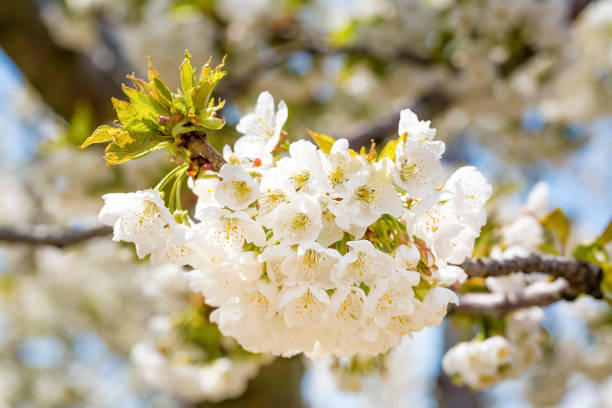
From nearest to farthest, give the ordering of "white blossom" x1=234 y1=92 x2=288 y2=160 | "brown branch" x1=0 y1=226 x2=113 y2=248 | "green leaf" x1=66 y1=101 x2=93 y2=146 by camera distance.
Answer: "white blossom" x1=234 y1=92 x2=288 y2=160 → "brown branch" x1=0 y1=226 x2=113 y2=248 → "green leaf" x1=66 y1=101 x2=93 y2=146

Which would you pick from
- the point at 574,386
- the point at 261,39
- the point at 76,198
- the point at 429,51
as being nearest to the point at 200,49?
the point at 261,39

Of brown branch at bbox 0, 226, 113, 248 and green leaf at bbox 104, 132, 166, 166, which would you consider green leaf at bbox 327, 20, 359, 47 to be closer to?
brown branch at bbox 0, 226, 113, 248

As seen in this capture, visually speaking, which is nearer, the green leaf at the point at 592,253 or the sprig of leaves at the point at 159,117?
the sprig of leaves at the point at 159,117

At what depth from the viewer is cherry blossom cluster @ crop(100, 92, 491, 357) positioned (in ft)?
2.26

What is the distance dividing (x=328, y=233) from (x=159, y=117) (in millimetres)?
294

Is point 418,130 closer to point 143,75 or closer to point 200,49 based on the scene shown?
point 200,49

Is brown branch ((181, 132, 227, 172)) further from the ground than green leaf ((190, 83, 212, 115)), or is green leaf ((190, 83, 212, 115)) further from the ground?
green leaf ((190, 83, 212, 115))

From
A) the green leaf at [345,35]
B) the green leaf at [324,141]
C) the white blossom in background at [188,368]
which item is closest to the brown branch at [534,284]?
the green leaf at [324,141]

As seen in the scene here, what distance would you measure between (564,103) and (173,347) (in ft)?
11.8

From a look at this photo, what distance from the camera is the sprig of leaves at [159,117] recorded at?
71 cm

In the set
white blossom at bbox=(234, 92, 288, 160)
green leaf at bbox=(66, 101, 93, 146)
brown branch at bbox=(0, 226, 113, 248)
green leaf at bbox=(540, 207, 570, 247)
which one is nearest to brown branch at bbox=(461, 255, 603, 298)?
green leaf at bbox=(540, 207, 570, 247)

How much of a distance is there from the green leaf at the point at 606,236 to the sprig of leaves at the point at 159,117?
0.91 meters

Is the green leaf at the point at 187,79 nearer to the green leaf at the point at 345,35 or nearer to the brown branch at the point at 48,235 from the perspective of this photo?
the brown branch at the point at 48,235

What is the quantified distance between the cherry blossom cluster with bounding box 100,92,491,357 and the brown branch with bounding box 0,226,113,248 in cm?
91
